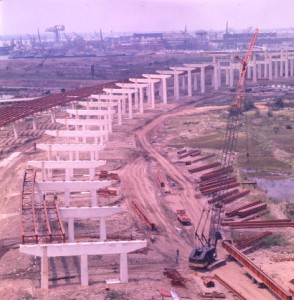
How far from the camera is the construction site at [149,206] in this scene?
1070cm

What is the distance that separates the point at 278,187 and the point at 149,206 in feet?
14.0

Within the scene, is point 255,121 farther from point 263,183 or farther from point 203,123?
point 263,183

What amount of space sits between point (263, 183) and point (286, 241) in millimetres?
4967

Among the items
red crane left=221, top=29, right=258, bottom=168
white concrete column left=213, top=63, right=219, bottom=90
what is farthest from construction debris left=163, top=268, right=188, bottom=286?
white concrete column left=213, top=63, right=219, bottom=90

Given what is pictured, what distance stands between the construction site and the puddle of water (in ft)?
0.12

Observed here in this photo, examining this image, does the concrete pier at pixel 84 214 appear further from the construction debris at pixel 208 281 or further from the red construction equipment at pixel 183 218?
the construction debris at pixel 208 281

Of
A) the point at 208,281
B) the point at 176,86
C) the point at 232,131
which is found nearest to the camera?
the point at 208,281

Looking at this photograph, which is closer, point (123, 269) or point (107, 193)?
point (123, 269)

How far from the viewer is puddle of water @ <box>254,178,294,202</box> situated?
16.6 meters

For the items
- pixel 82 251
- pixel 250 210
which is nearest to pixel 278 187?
pixel 250 210

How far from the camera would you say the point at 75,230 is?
1357 cm

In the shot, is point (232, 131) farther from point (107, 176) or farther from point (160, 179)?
point (107, 176)

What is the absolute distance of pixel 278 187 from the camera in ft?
57.3

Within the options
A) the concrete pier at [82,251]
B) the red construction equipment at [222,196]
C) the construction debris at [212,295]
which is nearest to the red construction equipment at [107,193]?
the red construction equipment at [222,196]
